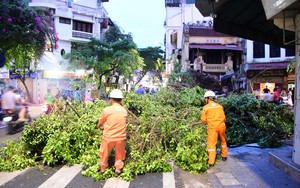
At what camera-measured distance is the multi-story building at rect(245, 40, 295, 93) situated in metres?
23.2

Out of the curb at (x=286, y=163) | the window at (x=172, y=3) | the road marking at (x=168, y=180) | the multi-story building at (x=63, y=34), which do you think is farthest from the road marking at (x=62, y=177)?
the window at (x=172, y=3)

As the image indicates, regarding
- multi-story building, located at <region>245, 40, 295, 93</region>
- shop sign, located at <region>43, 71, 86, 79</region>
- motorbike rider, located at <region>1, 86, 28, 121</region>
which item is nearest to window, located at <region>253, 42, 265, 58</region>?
multi-story building, located at <region>245, 40, 295, 93</region>

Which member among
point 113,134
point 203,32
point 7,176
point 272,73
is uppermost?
point 203,32

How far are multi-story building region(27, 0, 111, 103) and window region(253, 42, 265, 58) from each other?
18.3 m

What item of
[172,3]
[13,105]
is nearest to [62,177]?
[13,105]

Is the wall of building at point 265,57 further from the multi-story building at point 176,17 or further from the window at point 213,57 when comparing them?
the multi-story building at point 176,17

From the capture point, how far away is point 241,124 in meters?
8.92

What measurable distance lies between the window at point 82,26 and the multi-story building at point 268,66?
68.7 feet

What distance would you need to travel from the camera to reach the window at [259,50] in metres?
25.0

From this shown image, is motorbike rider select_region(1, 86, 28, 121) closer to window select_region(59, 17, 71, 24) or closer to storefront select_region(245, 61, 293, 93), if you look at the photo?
storefront select_region(245, 61, 293, 93)

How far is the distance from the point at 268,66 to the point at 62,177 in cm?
2217

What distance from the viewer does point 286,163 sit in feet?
17.9

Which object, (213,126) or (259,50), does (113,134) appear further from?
(259,50)

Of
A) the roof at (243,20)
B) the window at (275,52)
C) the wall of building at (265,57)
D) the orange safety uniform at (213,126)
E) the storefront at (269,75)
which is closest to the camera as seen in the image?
the orange safety uniform at (213,126)
